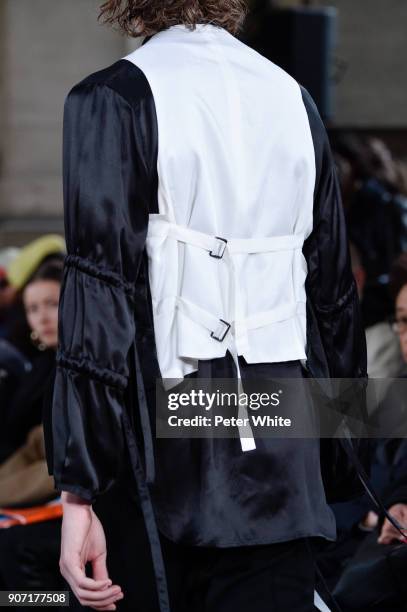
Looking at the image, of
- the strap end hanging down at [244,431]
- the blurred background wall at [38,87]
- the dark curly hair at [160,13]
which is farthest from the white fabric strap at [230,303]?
the blurred background wall at [38,87]

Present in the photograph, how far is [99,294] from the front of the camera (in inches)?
71.3

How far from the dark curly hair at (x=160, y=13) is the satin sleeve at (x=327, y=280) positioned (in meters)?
0.20

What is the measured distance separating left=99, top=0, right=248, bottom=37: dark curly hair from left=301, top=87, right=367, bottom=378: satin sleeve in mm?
201

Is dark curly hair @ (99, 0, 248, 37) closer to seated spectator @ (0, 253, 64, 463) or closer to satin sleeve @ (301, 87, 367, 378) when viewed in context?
satin sleeve @ (301, 87, 367, 378)

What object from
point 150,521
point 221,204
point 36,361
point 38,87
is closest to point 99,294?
point 221,204

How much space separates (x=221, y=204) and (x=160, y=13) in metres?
0.34

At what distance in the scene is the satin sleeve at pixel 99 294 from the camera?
1798mm

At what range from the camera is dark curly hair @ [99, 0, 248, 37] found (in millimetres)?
1938

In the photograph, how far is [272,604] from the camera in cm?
191

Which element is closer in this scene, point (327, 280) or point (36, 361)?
point (327, 280)

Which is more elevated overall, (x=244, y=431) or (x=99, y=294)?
(x=99, y=294)

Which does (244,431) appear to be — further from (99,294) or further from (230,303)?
(99,294)

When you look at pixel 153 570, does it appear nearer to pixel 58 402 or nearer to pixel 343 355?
pixel 58 402

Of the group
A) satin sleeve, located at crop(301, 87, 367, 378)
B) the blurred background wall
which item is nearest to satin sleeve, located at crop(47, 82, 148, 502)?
satin sleeve, located at crop(301, 87, 367, 378)
